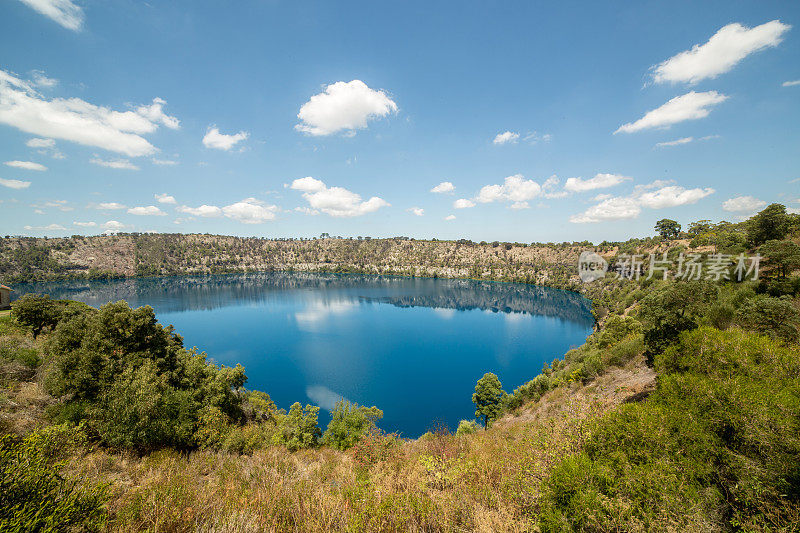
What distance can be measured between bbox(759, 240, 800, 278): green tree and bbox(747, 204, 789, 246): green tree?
39.1 feet

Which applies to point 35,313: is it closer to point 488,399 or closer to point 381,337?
point 488,399

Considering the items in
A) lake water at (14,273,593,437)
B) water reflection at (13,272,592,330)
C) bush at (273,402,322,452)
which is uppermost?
bush at (273,402,322,452)

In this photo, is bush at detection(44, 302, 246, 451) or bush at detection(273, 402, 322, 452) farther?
bush at detection(273, 402, 322, 452)

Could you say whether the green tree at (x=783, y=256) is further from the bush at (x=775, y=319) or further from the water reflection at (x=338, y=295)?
the water reflection at (x=338, y=295)

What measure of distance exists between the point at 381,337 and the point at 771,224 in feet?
239

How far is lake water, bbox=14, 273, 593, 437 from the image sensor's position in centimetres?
4491

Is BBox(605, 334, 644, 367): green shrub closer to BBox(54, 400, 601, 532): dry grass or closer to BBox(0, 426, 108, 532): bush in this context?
BBox(54, 400, 601, 532): dry grass

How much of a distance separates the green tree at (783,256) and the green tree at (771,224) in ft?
39.1

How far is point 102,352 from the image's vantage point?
796 inches

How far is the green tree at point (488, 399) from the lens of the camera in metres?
35.3

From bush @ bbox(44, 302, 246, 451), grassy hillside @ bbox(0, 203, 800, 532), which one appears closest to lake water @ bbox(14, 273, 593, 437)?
bush @ bbox(44, 302, 246, 451)

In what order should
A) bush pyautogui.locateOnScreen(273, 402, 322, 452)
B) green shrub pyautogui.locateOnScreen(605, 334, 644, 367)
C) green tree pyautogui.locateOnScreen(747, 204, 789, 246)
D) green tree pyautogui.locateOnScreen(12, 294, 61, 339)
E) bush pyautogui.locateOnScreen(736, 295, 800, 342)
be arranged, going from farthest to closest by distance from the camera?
green tree pyautogui.locateOnScreen(747, 204, 789, 246) < green shrub pyautogui.locateOnScreen(605, 334, 644, 367) < green tree pyautogui.locateOnScreen(12, 294, 61, 339) < bush pyautogui.locateOnScreen(273, 402, 322, 452) < bush pyautogui.locateOnScreen(736, 295, 800, 342)

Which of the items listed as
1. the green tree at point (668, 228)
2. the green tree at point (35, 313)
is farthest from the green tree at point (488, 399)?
the green tree at point (668, 228)

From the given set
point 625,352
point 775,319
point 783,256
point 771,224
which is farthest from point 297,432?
point 771,224
